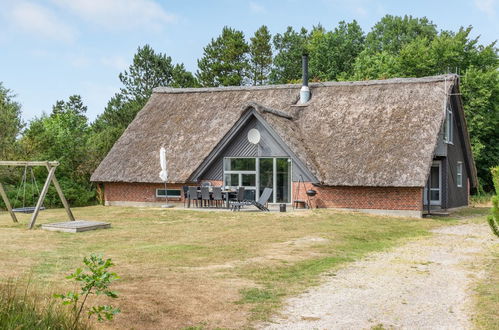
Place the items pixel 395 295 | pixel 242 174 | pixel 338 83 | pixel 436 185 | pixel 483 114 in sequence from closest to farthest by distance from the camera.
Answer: pixel 395 295 → pixel 242 174 → pixel 436 185 → pixel 338 83 → pixel 483 114

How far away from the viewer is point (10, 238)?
14273 mm

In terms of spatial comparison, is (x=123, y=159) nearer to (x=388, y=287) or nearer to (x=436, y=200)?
(x=436, y=200)

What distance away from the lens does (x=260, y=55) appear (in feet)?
180

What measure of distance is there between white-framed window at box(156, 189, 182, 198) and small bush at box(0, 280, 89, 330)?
1977cm

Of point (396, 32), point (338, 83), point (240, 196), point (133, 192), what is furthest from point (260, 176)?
point (396, 32)

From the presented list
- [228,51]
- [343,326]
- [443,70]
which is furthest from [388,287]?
[228,51]

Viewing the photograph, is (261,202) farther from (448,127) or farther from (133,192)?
(448,127)

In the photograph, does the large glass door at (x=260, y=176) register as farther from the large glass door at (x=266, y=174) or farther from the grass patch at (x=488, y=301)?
the grass patch at (x=488, y=301)

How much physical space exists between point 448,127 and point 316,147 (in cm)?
645

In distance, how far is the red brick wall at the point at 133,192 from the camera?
2659cm

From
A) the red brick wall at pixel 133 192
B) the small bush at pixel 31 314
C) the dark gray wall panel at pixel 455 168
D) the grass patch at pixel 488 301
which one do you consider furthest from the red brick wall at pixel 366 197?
the small bush at pixel 31 314

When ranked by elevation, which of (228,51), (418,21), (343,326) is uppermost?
(418,21)

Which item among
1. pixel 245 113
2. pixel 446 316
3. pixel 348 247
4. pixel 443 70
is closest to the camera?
pixel 446 316

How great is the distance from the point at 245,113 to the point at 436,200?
9826 millimetres
